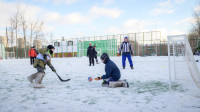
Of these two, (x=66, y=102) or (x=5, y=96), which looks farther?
(x=5, y=96)

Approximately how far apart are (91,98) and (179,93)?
1748 millimetres

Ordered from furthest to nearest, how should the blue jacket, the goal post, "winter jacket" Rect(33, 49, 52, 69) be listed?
"winter jacket" Rect(33, 49, 52, 69) < the blue jacket < the goal post

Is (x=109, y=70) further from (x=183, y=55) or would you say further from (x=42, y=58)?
(x=42, y=58)

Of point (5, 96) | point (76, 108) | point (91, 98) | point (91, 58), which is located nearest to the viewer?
point (76, 108)

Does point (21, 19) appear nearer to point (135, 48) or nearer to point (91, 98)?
point (135, 48)

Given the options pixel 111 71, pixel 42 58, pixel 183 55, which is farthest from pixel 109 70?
pixel 42 58

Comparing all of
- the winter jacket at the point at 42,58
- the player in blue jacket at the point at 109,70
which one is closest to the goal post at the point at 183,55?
the player in blue jacket at the point at 109,70

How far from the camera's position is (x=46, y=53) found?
3.77 metres

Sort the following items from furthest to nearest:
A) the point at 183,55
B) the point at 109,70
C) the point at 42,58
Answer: the point at 42,58, the point at 109,70, the point at 183,55

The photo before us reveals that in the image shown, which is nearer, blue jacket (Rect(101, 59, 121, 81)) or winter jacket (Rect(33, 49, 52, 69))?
blue jacket (Rect(101, 59, 121, 81))

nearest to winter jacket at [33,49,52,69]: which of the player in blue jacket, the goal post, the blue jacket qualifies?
the player in blue jacket

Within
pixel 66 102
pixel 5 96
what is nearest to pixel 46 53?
pixel 5 96

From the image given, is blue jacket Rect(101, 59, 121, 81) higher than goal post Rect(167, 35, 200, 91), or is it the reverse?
goal post Rect(167, 35, 200, 91)

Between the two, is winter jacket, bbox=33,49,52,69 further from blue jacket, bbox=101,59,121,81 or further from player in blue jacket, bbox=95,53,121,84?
blue jacket, bbox=101,59,121,81
